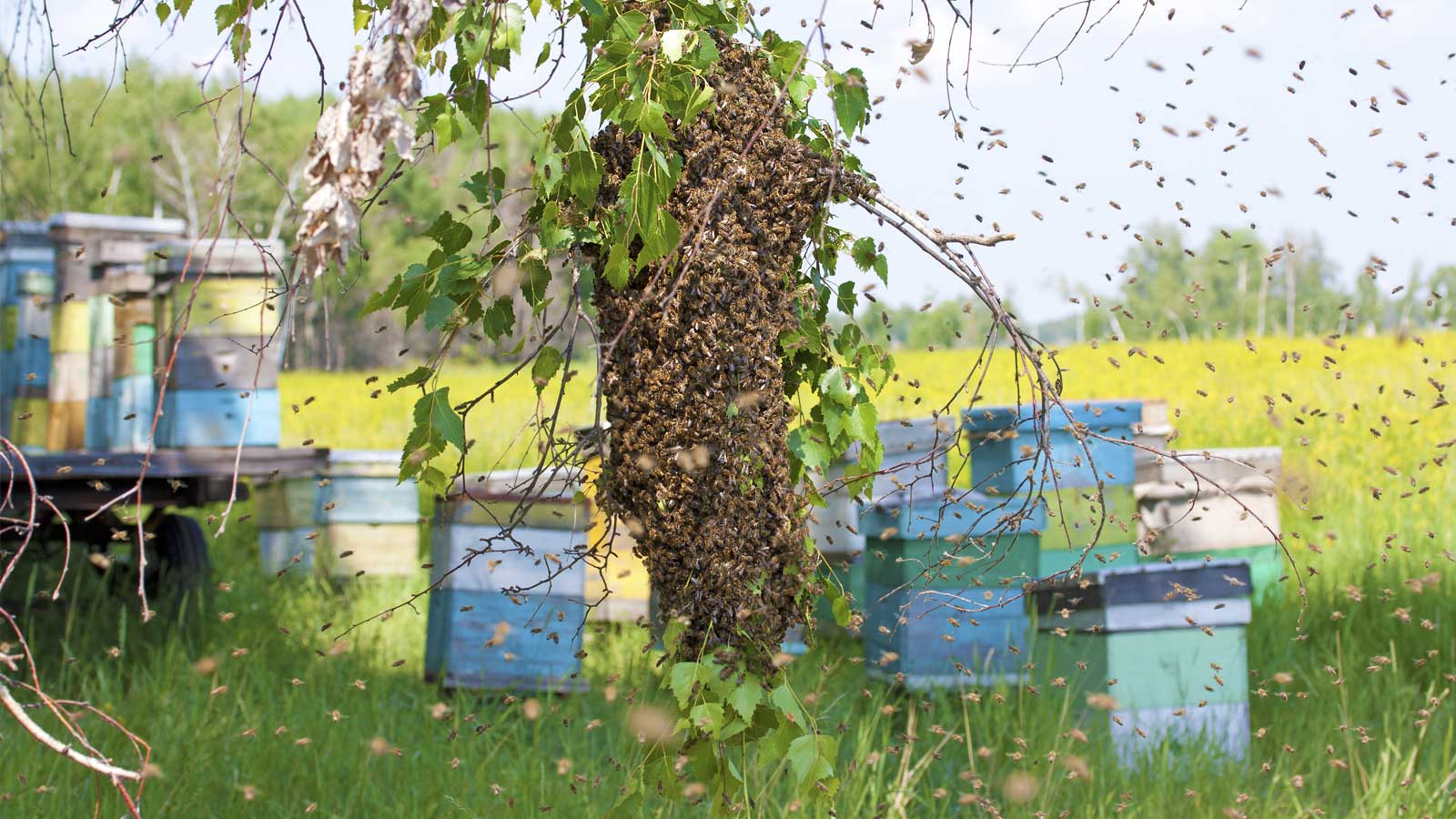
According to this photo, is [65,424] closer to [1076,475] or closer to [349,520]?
[349,520]

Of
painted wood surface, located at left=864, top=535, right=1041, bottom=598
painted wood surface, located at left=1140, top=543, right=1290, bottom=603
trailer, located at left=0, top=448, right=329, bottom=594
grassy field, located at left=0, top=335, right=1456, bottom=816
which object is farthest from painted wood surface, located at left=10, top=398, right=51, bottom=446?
painted wood surface, located at left=1140, top=543, right=1290, bottom=603

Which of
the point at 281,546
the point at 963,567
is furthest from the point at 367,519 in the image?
the point at 963,567

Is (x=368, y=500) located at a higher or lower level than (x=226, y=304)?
lower

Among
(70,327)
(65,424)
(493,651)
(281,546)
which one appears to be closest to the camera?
(493,651)

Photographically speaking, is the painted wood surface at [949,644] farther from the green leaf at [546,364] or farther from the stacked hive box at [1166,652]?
the green leaf at [546,364]

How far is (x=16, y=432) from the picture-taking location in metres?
6.02

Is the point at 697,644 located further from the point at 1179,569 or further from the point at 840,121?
the point at 1179,569

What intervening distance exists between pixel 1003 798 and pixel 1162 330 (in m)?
1.62

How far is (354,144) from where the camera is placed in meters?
1.52

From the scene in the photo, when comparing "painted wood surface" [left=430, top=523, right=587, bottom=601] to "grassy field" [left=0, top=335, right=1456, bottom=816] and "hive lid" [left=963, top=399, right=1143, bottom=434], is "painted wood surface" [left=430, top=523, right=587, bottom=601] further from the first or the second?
"hive lid" [left=963, top=399, right=1143, bottom=434]

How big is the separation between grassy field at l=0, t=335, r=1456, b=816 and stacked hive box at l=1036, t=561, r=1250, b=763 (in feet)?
0.36

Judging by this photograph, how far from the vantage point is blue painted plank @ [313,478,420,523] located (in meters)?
6.54

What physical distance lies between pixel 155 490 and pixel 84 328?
51.2 inches

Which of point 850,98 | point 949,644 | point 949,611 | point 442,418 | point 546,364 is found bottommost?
point 949,644
